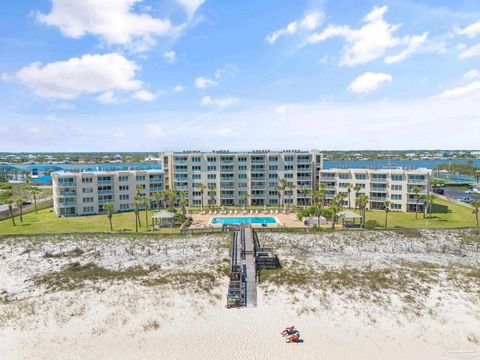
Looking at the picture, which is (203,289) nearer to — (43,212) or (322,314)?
(322,314)

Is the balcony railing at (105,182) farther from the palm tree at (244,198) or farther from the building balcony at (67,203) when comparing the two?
the palm tree at (244,198)

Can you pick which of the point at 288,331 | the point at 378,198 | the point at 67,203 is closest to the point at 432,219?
the point at 378,198

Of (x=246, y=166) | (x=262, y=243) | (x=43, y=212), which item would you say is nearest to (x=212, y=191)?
(x=246, y=166)

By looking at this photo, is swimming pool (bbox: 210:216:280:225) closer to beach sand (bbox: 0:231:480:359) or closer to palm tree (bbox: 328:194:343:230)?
palm tree (bbox: 328:194:343:230)

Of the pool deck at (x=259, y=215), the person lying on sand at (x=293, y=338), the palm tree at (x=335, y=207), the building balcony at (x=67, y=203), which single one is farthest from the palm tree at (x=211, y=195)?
the person lying on sand at (x=293, y=338)

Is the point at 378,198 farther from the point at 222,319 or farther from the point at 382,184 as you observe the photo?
the point at 222,319

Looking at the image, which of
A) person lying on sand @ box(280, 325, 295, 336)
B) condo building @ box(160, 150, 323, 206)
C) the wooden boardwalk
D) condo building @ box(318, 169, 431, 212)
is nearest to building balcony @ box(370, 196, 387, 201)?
condo building @ box(318, 169, 431, 212)
